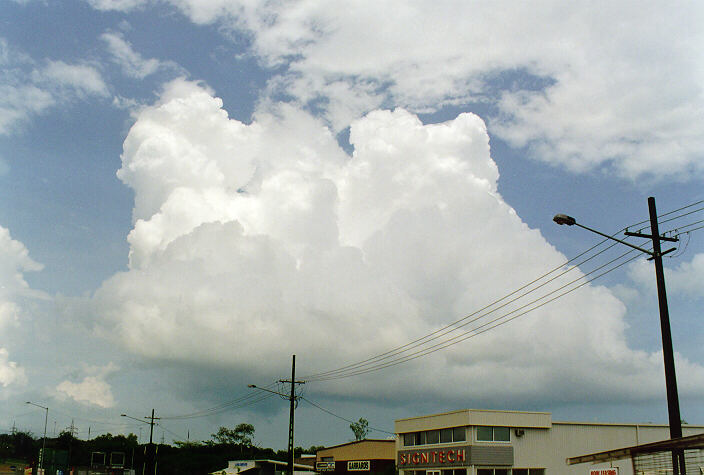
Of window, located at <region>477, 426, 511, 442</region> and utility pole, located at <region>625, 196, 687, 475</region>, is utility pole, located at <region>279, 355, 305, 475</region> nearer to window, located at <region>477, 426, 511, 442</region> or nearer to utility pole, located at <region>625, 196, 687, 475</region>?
window, located at <region>477, 426, 511, 442</region>

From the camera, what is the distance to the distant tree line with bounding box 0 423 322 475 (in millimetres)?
127125

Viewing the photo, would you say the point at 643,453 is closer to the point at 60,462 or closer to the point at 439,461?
the point at 439,461

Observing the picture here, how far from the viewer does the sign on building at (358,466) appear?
198 feet

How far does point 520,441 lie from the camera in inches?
1797

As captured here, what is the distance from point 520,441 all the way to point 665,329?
28058 millimetres

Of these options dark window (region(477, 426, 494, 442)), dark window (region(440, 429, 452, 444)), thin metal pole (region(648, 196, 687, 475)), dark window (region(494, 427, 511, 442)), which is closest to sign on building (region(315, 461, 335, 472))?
dark window (region(440, 429, 452, 444))

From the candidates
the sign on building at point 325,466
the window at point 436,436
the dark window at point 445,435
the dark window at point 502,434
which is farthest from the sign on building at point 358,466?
the dark window at point 502,434

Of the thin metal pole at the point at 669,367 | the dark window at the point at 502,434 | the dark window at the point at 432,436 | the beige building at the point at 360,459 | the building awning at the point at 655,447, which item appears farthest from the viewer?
the beige building at the point at 360,459

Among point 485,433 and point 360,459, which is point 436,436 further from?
point 360,459

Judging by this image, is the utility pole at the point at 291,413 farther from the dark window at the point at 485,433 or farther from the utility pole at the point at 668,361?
the utility pole at the point at 668,361

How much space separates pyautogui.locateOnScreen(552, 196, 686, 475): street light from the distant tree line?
11215cm

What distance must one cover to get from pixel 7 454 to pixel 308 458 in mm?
124269

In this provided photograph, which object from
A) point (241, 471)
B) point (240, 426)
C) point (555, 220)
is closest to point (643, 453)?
point (555, 220)

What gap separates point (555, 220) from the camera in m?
21.6
